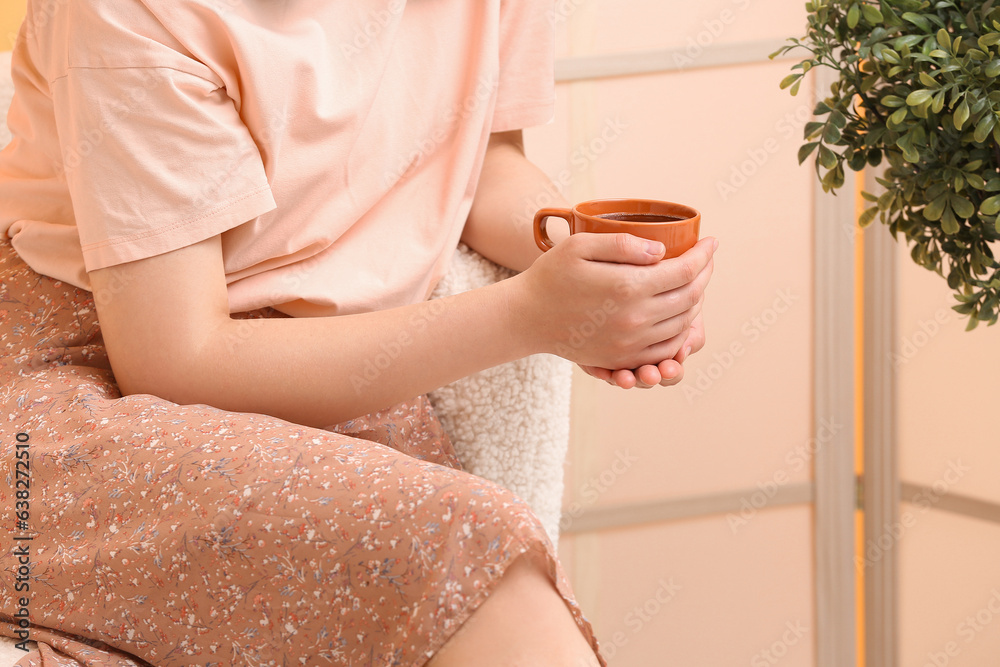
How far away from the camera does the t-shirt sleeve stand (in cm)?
75

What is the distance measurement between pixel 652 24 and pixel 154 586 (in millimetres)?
1298

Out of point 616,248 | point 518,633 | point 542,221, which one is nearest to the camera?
point 518,633

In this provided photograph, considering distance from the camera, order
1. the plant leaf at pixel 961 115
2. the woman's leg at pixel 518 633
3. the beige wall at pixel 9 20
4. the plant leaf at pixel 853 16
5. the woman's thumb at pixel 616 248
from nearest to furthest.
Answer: the woman's leg at pixel 518 633
the woman's thumb at pixel 616 248
the plant leaf at pixel 961 115
the plant leaf at pixel 853 16
the beige wall at pixel 9 20

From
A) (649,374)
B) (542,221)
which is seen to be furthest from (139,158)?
(649,374)

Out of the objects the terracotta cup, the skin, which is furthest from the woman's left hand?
Result: the terracotta cup

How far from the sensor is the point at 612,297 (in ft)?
2.48

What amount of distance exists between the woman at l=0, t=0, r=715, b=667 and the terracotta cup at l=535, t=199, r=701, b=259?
0.02 m

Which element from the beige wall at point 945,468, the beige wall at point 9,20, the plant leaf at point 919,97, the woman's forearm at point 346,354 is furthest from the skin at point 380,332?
the beige wall at point 945,468

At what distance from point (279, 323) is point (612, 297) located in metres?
0.30

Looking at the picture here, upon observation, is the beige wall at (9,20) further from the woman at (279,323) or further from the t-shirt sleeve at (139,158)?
the t-shirt sleeve at (139,158)

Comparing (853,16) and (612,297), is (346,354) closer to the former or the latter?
(612,297)

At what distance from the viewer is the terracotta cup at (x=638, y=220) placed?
0.76 meters

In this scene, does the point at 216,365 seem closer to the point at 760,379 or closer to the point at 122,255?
the point at 122,255

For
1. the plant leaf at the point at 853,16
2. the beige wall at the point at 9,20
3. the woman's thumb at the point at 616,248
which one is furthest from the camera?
the beige wall at the point at 9,20
